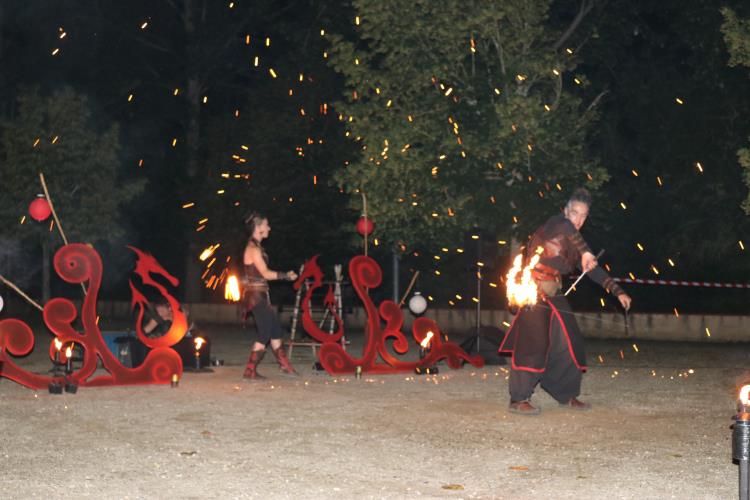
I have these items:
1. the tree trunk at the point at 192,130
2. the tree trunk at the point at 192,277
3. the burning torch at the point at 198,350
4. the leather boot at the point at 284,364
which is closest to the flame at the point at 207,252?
the burning torch at the point at 198,350

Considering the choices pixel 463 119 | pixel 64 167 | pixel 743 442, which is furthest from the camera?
pixel 64 167

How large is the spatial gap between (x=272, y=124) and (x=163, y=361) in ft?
46.1

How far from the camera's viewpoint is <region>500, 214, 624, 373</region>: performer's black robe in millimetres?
11789

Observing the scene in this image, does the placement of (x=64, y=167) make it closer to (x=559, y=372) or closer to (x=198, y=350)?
(x=198, y=350)

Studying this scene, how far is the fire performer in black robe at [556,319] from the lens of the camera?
11.8 meters

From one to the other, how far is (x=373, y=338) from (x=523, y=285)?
3669mm

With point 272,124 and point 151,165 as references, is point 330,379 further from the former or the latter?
point 151,165

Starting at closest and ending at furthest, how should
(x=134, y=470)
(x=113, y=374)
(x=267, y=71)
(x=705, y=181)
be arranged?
1. (x=134, y=470)
2. (x=113, y=374)
3. (x=705, y=181)
4. (x=267, y=71)

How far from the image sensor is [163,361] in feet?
45.0

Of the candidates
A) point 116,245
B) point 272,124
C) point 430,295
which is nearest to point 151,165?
point 116,245

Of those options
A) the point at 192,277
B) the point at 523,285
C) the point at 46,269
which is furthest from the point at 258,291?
the point at 192,277

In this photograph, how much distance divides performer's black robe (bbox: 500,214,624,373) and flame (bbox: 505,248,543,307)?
0.06m

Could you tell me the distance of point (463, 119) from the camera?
70.8ft

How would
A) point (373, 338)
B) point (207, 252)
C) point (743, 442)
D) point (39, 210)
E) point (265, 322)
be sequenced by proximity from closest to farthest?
point (743, 442)
point (265, 322)
point (207, 252)
point (373, 338)
point (39, 210)
